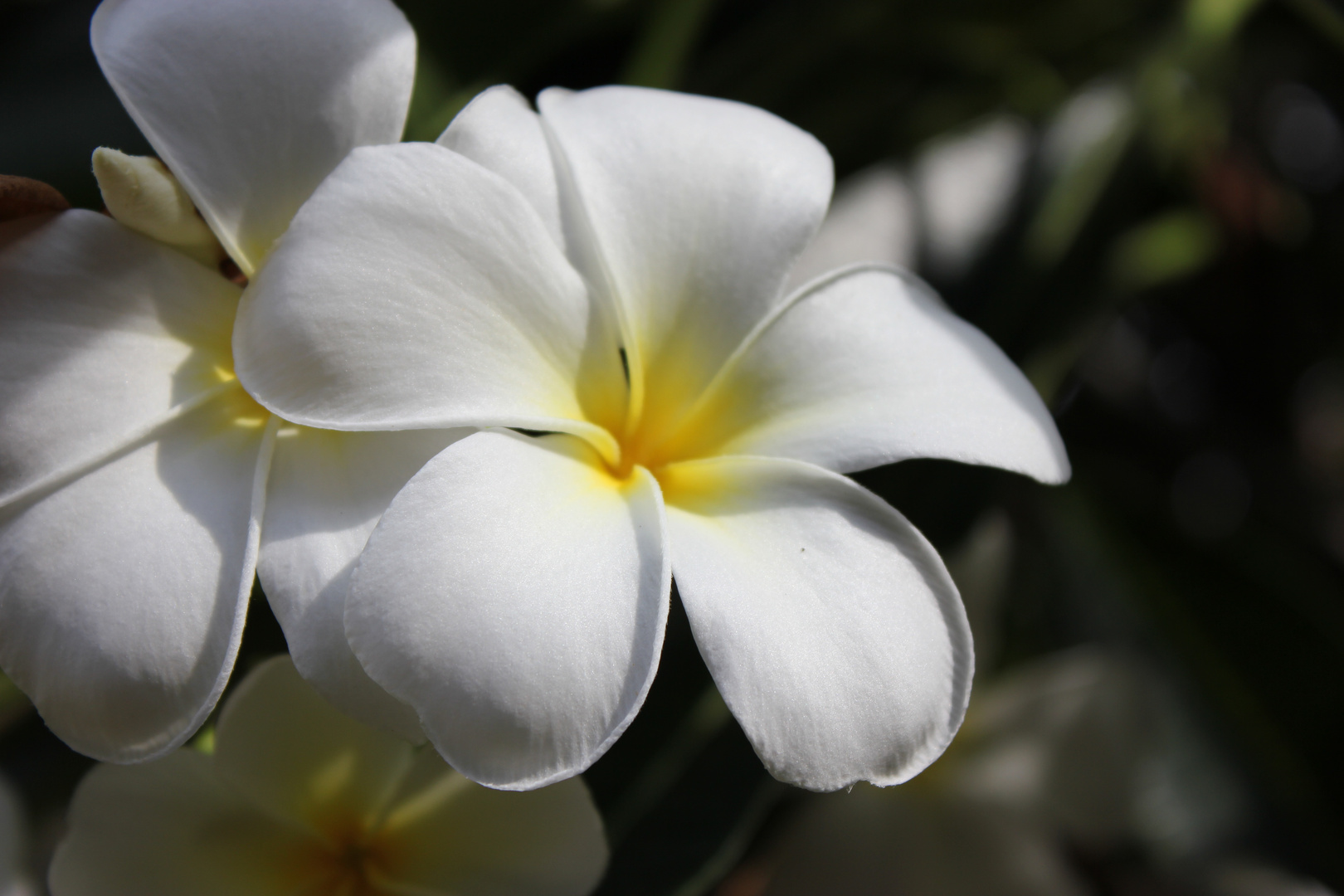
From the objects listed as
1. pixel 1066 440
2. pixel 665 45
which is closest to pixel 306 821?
pixel 665 45

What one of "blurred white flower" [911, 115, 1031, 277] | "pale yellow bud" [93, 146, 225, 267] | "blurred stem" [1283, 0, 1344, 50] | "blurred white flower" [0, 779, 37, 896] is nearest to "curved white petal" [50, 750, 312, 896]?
"blurred white flower" [0, 779, 37, 896]

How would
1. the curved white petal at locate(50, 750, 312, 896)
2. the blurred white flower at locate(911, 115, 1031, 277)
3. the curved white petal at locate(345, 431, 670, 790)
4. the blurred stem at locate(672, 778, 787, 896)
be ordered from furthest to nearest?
the blurred white flower at locate(911, 115, 1031, 277) → the blurred stem at locate(672, 778, 787, 896) → the curved white petal at locate(50, 750, 312, 896) → the curved white petal at locate(345, 431, 670, 790)

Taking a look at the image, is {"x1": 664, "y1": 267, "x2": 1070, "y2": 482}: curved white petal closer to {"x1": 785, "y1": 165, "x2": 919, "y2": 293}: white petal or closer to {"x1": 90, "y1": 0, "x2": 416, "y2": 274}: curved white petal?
{"x1": 90, "y1": 0, "x2": 416, "y2": 274}: curved white petal

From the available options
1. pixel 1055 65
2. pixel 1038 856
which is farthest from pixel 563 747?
pixel 1055 65

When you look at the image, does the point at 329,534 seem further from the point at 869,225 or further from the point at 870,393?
the point at 869,225

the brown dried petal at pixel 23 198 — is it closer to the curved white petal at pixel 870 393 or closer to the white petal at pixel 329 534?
the white petal at pixel 329 534
